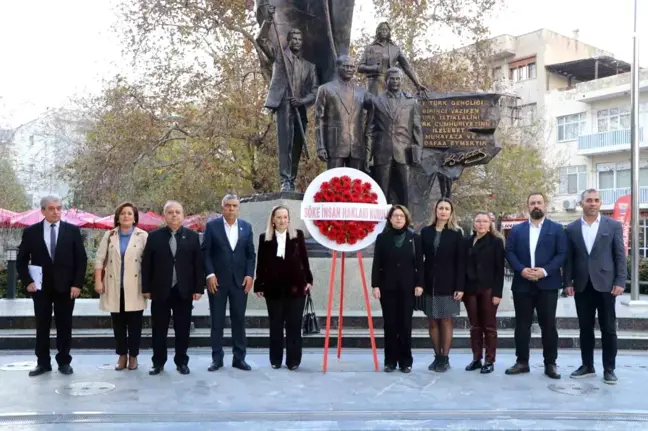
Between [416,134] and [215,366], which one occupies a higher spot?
[416,134]

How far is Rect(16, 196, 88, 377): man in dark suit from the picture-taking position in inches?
250

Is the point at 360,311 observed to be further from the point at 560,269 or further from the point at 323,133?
the point at 560,269

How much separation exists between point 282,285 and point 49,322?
223 cm

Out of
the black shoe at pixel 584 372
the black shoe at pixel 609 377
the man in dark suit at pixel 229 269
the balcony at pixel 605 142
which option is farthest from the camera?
the balcony at pixel 605 142

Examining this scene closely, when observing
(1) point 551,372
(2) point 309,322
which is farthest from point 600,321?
(2) point 309,322

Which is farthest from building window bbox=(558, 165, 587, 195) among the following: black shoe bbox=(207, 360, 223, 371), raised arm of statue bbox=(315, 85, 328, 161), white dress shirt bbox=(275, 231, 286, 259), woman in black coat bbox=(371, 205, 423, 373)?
black shoe bbox=(207, 360, 223, 371)

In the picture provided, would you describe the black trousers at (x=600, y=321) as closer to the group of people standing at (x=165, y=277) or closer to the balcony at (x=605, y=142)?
the group of people standing at (x=165, y=277)

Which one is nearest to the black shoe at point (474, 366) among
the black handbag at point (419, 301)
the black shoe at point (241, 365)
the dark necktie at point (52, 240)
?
the black handbag at point (419, 301)

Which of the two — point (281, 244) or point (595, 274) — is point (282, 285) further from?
point (595, 274)

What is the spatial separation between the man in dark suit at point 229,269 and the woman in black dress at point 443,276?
1.77 meters

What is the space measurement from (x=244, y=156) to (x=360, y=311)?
12.7 meters

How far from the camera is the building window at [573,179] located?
3722 cm

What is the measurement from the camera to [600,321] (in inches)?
248

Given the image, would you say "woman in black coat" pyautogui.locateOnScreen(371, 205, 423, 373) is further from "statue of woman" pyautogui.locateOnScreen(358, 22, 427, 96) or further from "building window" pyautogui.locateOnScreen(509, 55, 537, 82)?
"building window" pyautogui.locateOnScreen(509, 55, 537, 82)
